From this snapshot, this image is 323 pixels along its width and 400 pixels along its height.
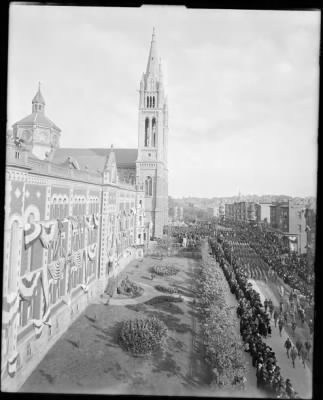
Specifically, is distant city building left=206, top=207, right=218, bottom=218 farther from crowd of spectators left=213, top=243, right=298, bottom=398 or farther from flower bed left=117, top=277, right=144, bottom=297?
flower bed left=117, top=277, right=144, bottom=297

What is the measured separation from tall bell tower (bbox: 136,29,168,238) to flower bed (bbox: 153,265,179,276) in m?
6.07

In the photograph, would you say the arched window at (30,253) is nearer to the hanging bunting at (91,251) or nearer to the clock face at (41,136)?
the hanging bunting at (91,251)

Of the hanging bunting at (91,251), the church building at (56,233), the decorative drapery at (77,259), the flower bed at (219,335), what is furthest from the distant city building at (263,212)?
the decorative drapery at (77,259)

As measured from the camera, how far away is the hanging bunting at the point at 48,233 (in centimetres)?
826

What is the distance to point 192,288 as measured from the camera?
42.9ft

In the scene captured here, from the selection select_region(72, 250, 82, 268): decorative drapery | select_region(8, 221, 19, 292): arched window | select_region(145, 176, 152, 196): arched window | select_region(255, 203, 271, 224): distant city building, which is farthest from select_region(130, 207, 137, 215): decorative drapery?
select_region(8, 221, 19, 292): arched window

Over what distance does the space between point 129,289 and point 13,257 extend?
6.62m

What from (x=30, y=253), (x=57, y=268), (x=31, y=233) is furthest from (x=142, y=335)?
(x=31, y=233)

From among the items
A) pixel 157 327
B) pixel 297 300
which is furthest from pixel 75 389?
pixel 297 300

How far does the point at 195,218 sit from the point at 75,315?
12.7 metres

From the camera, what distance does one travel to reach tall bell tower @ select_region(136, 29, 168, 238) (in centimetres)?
1569

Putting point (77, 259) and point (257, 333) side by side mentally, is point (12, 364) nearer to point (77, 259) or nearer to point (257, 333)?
point (77, 259)

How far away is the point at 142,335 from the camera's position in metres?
8.38

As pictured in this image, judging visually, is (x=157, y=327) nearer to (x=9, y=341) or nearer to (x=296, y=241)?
(x=9, y=341)
